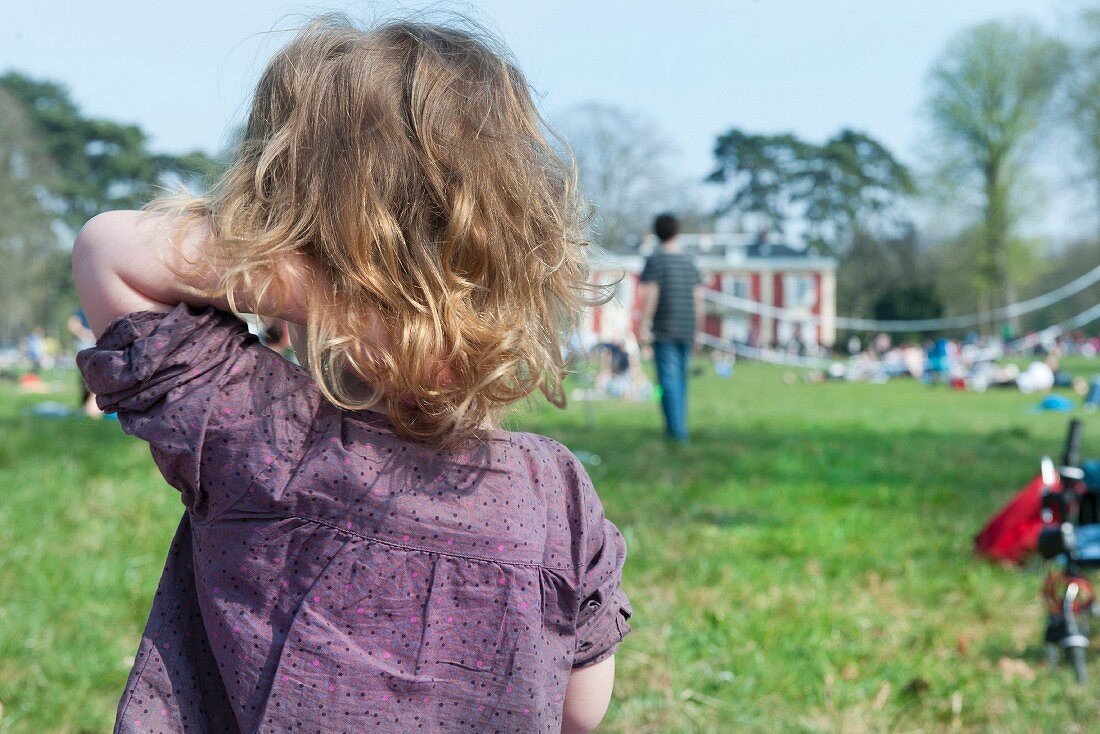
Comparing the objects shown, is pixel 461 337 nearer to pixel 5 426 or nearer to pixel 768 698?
pixel 768 698

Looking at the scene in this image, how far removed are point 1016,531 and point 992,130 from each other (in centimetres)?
4525

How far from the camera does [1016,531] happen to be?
4.13 meters

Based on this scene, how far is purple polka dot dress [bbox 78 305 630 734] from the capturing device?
1084 millimetres

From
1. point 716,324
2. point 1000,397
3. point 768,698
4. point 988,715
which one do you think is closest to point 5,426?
point 768,698

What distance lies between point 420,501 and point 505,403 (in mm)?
157

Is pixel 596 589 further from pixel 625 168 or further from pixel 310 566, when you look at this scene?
pixel 625 168

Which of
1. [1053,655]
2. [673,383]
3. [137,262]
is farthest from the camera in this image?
[673,383]

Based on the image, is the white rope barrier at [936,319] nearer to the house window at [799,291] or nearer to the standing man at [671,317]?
the house window at [799,291]

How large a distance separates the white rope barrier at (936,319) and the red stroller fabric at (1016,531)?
22967 mm

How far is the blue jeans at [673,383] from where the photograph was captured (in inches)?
302

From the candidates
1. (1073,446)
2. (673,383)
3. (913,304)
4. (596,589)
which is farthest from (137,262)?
(913,304)

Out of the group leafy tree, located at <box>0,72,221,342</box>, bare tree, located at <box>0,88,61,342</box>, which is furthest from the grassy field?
bare tree, located at <box>0,88,61,342</box>

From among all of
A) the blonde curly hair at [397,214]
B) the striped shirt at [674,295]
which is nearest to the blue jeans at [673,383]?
the striped shirt at [674,295]

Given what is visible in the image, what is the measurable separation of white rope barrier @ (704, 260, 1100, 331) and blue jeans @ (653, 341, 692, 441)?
767 inches
